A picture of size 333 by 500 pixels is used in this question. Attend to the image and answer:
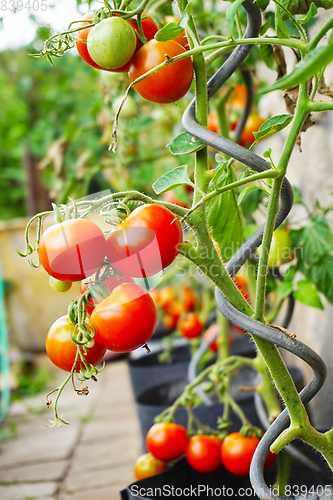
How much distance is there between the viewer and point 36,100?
3.67 meters

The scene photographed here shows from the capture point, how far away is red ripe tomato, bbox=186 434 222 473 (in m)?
0.54

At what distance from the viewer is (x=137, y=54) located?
0.34 meters

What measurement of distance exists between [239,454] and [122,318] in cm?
32

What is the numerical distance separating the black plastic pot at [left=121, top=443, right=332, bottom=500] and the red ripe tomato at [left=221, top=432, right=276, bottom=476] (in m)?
0.02

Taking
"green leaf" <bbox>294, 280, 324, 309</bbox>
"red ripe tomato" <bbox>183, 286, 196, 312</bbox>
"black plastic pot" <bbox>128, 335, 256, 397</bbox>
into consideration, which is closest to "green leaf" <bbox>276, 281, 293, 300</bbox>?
"green leaf" <bbox>294, 280, 324, 309</bbox>

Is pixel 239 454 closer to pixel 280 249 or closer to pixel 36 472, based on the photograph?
pixel 280 249

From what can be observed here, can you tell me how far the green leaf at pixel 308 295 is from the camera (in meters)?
0.56

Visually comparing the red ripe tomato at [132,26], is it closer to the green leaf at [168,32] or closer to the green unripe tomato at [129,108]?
the green leaf at [168,32]

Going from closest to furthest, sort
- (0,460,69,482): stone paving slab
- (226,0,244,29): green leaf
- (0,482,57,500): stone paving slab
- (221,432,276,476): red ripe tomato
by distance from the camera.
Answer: (226,0,244,29): green leaf, (221,432,276,476): red ripe tomato, (0,482,57,500): stone paving slab, (0,460,69,482): stone paving slab

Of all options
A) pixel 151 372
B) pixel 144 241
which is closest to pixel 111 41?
pixel 144 241

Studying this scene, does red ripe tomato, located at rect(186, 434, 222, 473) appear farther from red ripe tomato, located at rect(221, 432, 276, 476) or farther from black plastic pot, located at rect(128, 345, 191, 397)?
black plastic pot, located at rect(128, 345, 191, 397)

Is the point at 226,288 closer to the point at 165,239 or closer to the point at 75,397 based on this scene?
the point at 165,239

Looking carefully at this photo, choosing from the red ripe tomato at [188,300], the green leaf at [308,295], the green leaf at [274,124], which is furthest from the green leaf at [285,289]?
the red ripe tomato at [188,300]

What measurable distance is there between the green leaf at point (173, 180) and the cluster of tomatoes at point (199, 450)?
0.36m
